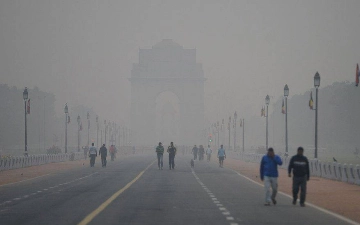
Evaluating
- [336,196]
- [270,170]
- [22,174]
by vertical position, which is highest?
[270,170]

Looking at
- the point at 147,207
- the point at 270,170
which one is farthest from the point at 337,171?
the point at 147,207

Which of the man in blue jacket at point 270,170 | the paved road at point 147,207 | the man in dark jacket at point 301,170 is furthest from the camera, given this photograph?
the man in blue jacket at point 270,170

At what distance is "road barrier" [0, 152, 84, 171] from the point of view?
58.1 meters

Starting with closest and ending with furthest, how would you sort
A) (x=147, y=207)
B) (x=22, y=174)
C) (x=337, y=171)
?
1. (x=147, y=207)
2. (x=337, y=171)
3. (x=22, y=174)

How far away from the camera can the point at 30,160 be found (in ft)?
223

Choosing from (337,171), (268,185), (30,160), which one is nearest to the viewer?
(268,185)

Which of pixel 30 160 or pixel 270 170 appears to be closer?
pixel 270 170

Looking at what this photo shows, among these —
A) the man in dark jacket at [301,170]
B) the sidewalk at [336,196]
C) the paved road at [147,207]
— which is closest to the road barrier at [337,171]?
the sidewalk at [336,196]

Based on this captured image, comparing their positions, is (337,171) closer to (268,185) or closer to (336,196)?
(336,196)

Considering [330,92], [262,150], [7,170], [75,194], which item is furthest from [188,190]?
[330,92]

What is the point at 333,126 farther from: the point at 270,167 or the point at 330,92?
the point at 270,167

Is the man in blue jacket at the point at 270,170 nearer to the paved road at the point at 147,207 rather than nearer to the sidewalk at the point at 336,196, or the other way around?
the paved road at the point at 147,207

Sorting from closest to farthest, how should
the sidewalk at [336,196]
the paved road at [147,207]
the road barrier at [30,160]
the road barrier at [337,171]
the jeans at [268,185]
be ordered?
the paved road at [147,207] → the sidewalk at [336,196] → the jeans at [268,185] → the road barrier at [337,171] → the road barrier at [30,160]

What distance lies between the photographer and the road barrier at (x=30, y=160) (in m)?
58.1
